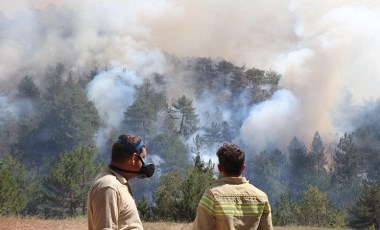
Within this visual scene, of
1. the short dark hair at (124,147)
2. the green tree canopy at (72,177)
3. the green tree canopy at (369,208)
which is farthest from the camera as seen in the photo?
the green tree canopy at (72,177)

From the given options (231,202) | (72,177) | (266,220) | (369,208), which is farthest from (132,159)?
(72,177)

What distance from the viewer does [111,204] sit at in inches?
106

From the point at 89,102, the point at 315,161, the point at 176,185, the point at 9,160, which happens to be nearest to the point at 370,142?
the point at 315,161

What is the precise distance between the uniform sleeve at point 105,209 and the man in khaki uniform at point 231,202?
605 millimetres

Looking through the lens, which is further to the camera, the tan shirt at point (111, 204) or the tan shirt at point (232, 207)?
the tan shirt at point (232, 207)

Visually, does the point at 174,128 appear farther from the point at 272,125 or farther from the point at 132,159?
the point at 132,159

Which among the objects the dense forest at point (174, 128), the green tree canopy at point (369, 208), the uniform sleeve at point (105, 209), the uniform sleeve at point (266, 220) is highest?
the dense forest at point (174, 128)

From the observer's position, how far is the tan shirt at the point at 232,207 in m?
3.06

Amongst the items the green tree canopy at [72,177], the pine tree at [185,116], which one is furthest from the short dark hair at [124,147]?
the pine tree at [185,116]

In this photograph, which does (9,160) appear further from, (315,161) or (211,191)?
(315,161)

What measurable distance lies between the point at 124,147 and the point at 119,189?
0.27 meters

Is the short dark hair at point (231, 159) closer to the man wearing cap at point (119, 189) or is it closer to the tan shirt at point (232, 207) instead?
the tan shirt at point (232, 207)

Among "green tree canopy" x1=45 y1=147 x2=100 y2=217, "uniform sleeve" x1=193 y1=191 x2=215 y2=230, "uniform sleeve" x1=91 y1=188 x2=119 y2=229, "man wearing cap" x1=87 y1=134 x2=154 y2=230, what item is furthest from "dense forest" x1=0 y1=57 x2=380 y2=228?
"uniform sleeve" x1=91 y1=188 x2=119 y2=229

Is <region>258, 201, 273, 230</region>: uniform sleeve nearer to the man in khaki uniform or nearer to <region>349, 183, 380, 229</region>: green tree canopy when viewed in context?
the man in khaki uniform
